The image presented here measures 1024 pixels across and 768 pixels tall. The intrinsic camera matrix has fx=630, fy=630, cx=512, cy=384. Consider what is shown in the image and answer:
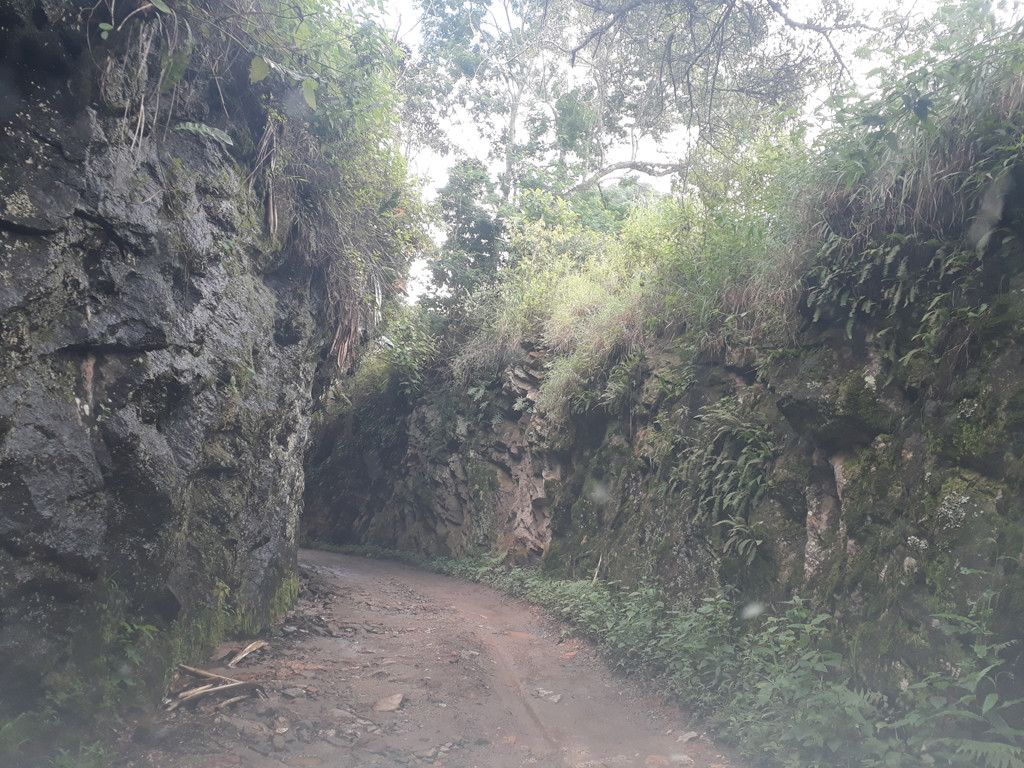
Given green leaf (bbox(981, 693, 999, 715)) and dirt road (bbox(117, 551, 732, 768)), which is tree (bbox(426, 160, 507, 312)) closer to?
dirt road (bbox(117, 551, 732, 768))

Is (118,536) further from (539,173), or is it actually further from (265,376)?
(539,173)

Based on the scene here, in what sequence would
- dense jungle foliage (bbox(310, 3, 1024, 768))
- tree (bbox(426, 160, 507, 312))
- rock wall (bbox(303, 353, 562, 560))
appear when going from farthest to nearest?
1. tree (bbox(426, 160, 507, 312))
2. rock wall (bbox(303, 353, 562, 560))
3. dense jungle foliage (bbox(310, 3, 1024, 768))

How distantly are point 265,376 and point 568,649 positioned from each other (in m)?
4.33

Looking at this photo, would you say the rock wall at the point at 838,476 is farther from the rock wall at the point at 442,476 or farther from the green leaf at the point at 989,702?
the rock wall at the point at 442,476

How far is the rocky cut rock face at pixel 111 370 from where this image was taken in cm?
381

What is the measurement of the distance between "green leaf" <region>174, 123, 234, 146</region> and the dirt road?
15.1ft

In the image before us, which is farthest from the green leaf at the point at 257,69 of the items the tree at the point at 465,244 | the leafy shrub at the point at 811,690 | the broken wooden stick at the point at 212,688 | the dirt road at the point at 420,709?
the tree at the point at 465,244

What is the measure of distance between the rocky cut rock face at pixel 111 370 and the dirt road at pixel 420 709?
667mm

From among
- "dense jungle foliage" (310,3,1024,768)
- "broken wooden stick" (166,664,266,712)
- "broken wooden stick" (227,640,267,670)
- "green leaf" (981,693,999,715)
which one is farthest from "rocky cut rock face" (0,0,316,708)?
"green leaf" (981,693,999,715)

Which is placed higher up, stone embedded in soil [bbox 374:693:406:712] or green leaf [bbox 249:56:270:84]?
green leaf [bbox 249:56:270:84]

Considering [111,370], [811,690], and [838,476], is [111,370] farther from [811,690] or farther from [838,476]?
[838,476]

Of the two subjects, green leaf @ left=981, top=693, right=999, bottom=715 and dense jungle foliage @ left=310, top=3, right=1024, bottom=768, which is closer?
green leaf @ left=981, top=693, right=999, bottom=715

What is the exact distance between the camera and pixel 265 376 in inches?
262

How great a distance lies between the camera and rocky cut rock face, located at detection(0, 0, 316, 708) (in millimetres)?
3809
